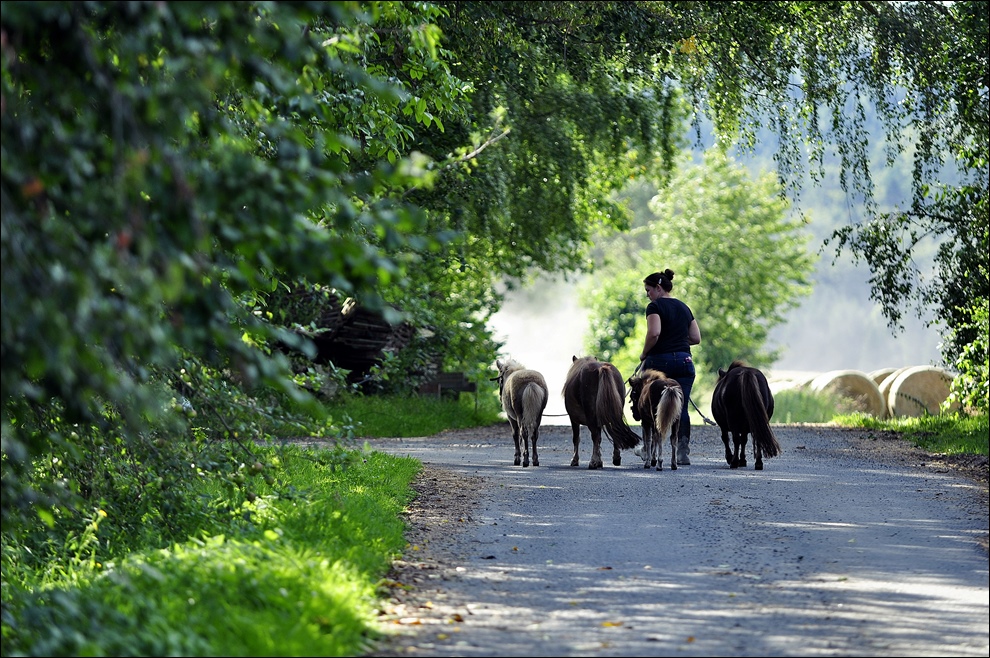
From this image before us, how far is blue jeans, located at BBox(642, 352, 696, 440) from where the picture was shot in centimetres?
1644

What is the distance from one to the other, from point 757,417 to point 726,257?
40240mm

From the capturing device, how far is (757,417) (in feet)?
50.3

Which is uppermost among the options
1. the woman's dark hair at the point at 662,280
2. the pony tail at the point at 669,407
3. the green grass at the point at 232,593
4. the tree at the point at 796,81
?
the tree at the point at 796,81

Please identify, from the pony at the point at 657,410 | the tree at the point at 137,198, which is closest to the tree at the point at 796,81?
the pony at the point at 657,410

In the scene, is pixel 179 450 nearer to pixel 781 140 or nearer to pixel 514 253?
pixel 781 140

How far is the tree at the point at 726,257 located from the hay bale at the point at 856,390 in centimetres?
2183

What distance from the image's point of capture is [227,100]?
1051 cm

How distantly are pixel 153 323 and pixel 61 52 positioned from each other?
1395 millimetres

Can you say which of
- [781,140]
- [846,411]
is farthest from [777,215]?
[781,140]

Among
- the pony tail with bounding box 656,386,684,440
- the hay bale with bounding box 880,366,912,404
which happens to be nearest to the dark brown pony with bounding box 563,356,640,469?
the pony tail with bounding box 656,386,684,440

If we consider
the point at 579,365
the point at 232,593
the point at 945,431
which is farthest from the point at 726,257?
the point at 232,593

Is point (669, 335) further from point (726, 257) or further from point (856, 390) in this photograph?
point (726, 257)

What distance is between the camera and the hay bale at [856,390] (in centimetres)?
3098

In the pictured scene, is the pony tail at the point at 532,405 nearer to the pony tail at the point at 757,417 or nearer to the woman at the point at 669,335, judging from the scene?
the woman at the point at 669,335
